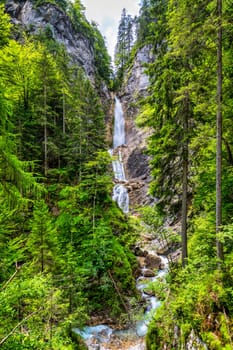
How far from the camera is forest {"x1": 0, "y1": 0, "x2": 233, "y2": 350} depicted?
17.9ft

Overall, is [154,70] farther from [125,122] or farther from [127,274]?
[125,122]

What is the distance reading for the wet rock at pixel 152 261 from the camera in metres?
18.4

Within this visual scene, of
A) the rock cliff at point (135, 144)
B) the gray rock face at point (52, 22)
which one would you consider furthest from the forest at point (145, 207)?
the gray rock face at point (52, 22)

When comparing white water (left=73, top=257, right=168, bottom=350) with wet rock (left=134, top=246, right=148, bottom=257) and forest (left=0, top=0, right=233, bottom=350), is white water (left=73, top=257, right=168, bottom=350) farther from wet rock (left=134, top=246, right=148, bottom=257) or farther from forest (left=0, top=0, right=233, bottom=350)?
wet rock (left=134, top=246, right=148, bottom=257)

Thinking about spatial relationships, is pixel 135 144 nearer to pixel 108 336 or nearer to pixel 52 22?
pixel 52 22

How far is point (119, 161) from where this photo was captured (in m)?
36.9

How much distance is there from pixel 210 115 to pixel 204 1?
10.8 ft

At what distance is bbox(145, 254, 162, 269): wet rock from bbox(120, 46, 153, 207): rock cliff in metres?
9.53

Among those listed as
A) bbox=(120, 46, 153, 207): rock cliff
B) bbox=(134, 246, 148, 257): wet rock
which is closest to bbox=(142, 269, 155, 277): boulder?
bbox=(134, 246, 148, 257): wet rock

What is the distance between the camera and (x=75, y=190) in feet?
54.2

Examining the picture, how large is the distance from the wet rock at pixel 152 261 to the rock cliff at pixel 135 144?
9.53m

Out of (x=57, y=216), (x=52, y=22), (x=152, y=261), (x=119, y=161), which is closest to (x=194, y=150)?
(x=57, y=216)

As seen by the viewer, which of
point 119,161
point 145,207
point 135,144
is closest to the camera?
point 145,207

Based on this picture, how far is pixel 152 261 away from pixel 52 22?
43.1 meters
